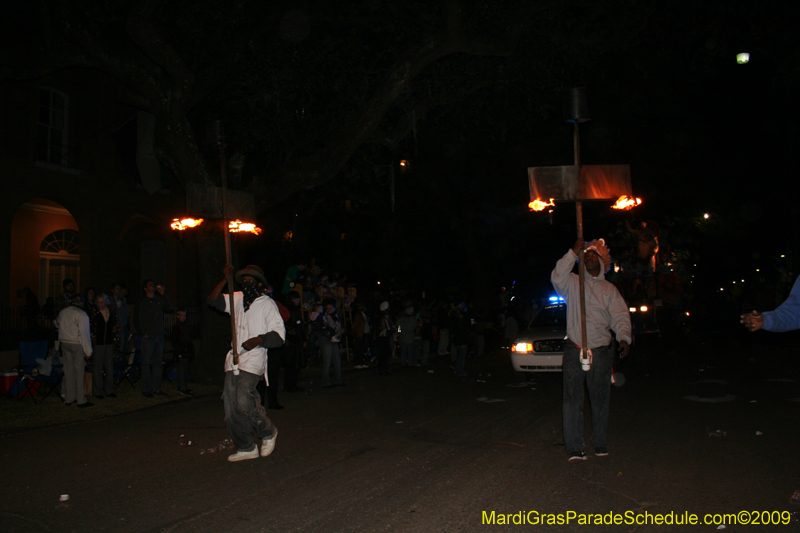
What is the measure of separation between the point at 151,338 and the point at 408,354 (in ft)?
25.8

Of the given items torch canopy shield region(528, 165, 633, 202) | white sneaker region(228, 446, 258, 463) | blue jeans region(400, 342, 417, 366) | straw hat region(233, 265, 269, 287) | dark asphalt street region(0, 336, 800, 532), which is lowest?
dark asphalt street region(0, 336, 800, 532)

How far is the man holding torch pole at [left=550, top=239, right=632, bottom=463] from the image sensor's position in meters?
6.35

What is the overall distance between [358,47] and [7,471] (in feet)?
38.3

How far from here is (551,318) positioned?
1390 cm

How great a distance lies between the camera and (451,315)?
15.3 metres

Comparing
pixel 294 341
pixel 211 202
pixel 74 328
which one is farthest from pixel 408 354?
pixel 211 202

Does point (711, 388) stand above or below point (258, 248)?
below

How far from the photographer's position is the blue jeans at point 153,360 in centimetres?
1163

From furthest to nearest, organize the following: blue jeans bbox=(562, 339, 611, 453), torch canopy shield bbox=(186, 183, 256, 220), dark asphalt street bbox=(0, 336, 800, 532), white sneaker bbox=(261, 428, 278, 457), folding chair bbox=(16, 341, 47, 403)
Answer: folding chair bbox=(16, 341, 47, 403) → torch canopy shield bbox=(186, 183, 256, 220) → white sneaker bbox=(261, 428, 278, 457) → blue jeans bbox=(562, 339, 611, 453) → dark asphalt street bbox=(0, 336, 800, 532)

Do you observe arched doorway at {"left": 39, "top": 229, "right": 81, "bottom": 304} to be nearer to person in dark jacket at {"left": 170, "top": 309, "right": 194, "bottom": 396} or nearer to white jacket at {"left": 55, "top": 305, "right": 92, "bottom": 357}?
person in dark jacket at {"left": 170, "top": 309, "right": 194, "bottom": 396}

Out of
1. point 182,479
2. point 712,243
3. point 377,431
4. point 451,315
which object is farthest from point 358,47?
point 712,243

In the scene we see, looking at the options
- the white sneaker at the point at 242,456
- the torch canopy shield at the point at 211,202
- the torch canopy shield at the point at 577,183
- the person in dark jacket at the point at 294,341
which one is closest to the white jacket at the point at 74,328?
the person in dark jacket at the point at 294,341

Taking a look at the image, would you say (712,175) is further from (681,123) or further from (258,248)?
(258,248)

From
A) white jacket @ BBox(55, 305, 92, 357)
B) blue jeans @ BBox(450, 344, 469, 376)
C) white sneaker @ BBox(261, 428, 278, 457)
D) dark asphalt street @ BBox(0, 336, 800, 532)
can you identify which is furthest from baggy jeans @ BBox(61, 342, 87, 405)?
blue jeans @ BBox(450, 344, 469, 376)
